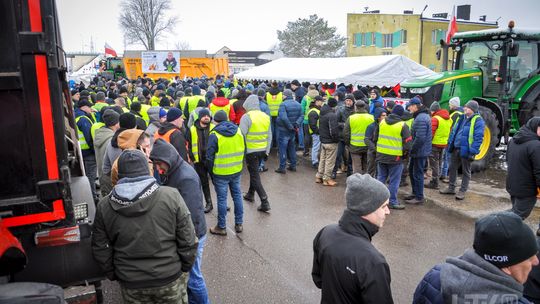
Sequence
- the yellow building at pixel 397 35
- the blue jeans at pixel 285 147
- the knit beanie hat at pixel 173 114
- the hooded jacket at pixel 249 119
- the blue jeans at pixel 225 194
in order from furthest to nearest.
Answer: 1. the yellow building at pixel 397 35
2. the blue jeans at pixel 285 147
3. the hooded jacket at pixel 249 119
4. the blue jeans at pixel 225 194
5. the knit beanie hat at pixel 173 114

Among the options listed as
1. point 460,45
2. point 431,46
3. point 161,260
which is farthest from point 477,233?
point 431,46

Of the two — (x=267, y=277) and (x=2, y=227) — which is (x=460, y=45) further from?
(x=2, y=227)

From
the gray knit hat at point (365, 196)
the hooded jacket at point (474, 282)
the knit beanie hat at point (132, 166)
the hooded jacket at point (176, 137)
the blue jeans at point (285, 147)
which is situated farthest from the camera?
the blue jeans at point (285, 147)

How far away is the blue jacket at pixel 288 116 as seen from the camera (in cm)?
933

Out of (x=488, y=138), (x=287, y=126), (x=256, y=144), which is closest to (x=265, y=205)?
(x=256, y=144)

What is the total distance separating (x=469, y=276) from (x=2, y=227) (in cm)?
270

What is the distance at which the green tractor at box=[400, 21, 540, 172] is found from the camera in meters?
9.71

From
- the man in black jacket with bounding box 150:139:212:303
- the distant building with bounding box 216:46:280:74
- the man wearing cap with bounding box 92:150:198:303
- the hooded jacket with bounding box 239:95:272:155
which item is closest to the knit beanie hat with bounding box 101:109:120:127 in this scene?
the hooded jacket with bounding box 239:95:272:155

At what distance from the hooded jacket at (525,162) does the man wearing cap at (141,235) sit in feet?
14.0

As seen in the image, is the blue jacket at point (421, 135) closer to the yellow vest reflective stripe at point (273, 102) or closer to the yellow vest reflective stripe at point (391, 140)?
the yellow vest reflective stripe at point (391, 140)

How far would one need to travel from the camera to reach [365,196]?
2.54 meters

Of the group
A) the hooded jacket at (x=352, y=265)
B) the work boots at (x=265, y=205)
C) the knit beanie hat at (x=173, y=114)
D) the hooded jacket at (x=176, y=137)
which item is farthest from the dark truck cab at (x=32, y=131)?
the work boots at (x=265, y=205)

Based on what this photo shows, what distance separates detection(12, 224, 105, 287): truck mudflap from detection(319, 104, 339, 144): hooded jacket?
6.05m

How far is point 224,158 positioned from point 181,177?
204cm
